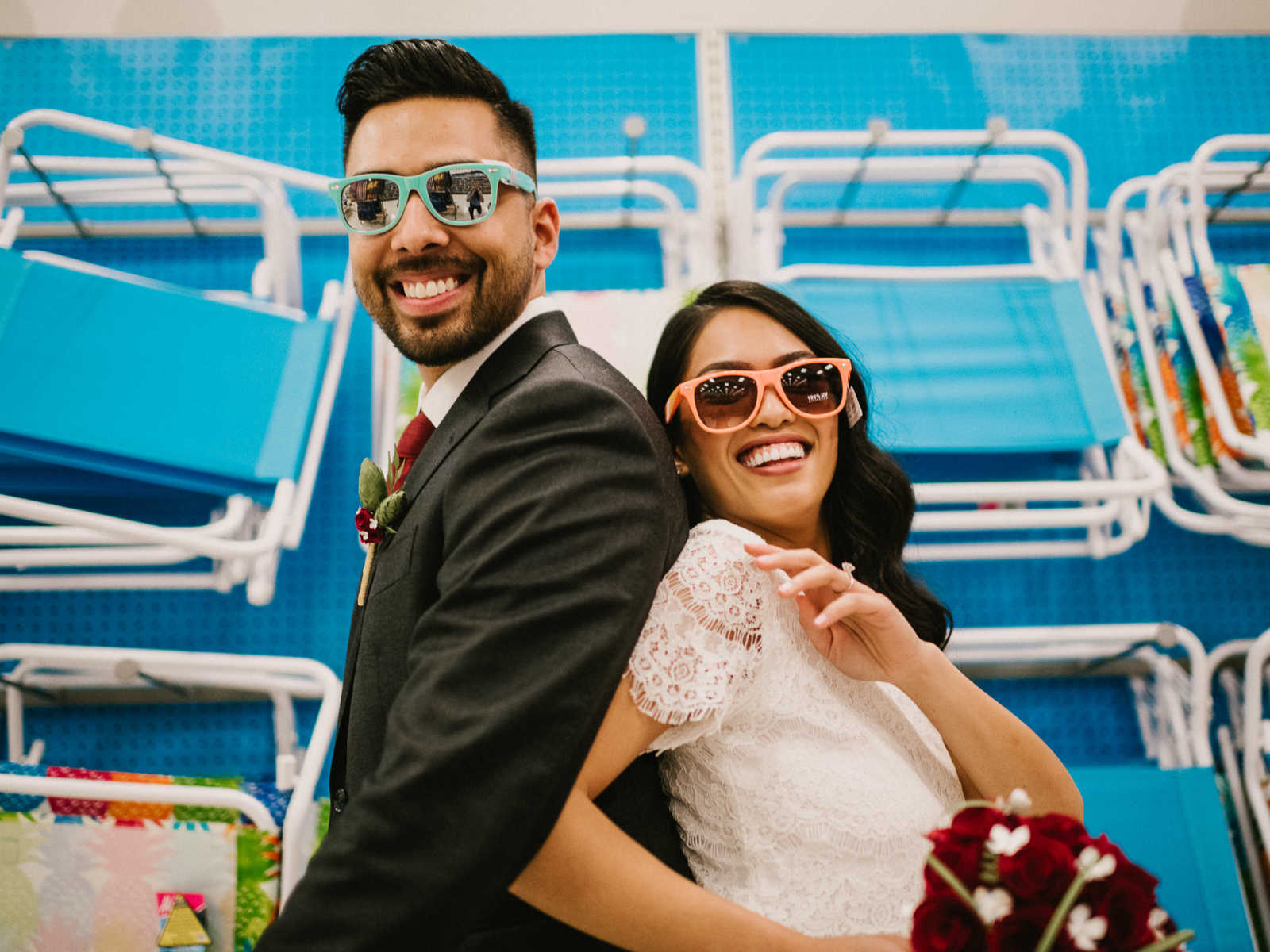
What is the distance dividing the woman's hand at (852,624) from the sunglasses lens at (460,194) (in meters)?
0.49

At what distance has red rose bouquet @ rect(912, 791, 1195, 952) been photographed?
61 centimetres

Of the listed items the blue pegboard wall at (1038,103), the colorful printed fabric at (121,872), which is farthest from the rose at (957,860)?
the blue pegboard wall at (1038,103)

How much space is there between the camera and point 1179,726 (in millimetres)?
1934

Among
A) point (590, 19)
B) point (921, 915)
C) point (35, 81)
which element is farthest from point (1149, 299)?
point (35, 81)

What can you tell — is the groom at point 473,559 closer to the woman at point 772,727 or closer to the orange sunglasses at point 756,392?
the woman at point 772,727

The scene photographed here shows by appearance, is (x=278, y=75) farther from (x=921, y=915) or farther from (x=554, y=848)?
(x=921, y=915)

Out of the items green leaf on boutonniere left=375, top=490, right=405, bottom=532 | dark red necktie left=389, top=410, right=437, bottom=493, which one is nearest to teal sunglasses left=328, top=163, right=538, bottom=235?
dark red necktie left=389, top=410, right=437, bottom=493

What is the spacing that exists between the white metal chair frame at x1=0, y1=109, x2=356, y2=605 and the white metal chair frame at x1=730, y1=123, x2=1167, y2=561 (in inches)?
37.7

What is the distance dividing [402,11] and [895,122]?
1.33 metres

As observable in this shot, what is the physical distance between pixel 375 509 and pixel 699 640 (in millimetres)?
379

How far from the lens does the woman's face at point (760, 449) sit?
1.18m

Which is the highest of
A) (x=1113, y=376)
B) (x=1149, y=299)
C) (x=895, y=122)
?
(x=895, y=122)

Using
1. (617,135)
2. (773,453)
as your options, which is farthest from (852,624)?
(617,135)

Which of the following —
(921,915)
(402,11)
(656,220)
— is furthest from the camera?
(402,11)
